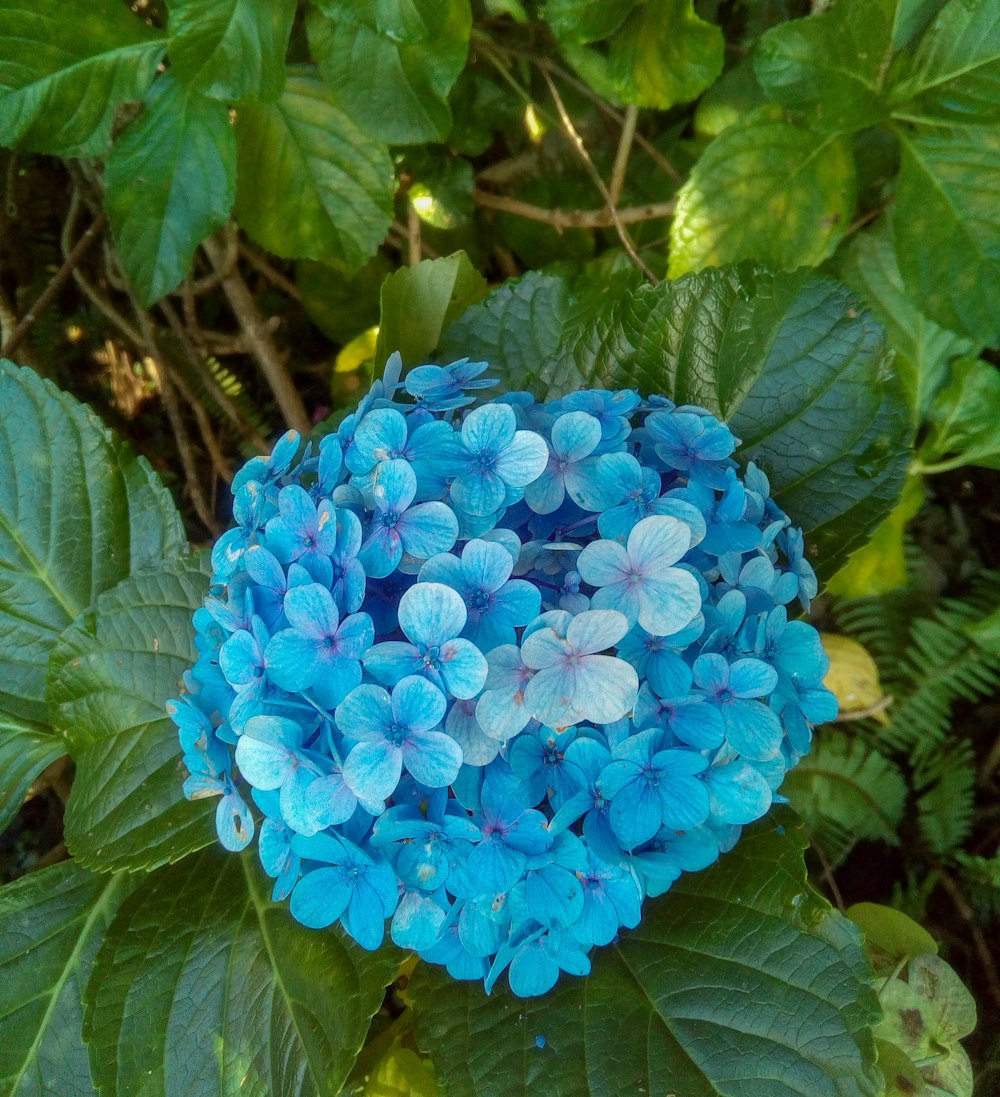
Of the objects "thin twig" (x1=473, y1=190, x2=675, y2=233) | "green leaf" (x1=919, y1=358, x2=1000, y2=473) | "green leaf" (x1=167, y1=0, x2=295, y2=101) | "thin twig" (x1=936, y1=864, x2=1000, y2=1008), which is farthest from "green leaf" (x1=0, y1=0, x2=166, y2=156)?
"thin twig" (x1=936, y1=864, x2=1000, y2=1008)

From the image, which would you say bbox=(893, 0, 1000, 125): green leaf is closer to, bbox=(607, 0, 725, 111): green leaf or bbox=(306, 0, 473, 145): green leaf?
bbox=(607, 0, 725, 111): green leaf

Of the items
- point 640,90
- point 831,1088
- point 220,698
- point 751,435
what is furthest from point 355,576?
point 640,90

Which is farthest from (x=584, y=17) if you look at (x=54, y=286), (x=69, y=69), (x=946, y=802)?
(x=946, y=802)

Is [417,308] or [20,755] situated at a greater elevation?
[417,308]

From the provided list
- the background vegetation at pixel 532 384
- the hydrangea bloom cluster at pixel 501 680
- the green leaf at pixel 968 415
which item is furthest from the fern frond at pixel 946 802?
the hydrangea bloom cluster at pixel 501 680

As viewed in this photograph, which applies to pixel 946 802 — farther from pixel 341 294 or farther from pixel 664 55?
pixel 341 294

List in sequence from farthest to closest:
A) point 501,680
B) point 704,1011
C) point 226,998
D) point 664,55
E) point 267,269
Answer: point 267,269
point 664,55
point 226,998
point 704,1011
point 501,680

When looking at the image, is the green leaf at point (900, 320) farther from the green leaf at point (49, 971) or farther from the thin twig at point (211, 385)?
the green leaf at point (49, 971)
